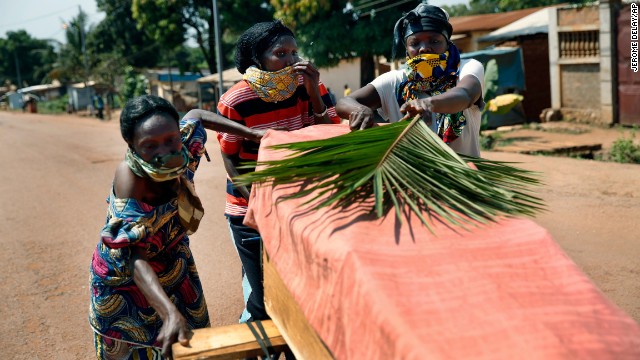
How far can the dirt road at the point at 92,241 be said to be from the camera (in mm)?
4449

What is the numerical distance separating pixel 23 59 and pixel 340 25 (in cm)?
6240

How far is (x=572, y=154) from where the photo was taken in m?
10.7

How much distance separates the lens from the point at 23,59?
72188 mm

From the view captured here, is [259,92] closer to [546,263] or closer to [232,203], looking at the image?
[232,203]

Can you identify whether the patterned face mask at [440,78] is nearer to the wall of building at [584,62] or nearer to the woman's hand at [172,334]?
the woman's hand at [172,334]

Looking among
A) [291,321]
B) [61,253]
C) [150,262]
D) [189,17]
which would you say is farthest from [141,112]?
[189,17]

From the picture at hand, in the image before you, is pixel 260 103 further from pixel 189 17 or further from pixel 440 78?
pixel 189 17

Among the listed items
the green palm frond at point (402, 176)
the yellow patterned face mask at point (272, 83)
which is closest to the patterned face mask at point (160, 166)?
the green palm frond at point (402, 176)

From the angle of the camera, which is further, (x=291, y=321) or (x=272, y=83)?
(x=272, y=83)

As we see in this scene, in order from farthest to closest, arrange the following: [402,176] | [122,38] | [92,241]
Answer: [122,38] → [92,241] → [402,176]

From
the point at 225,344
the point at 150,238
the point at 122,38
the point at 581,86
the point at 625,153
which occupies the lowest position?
the point at 625,153

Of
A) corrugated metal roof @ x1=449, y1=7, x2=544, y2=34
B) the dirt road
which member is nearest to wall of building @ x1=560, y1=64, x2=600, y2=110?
the dirt road

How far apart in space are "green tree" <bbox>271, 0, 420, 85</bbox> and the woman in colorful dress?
16.7 meters

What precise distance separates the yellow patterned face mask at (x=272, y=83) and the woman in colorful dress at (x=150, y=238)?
0.19 metres
